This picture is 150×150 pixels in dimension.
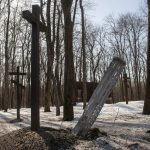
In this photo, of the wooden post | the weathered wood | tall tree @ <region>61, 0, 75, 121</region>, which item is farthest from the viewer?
tall tree @ <region>61, 0, 75, 121</region>

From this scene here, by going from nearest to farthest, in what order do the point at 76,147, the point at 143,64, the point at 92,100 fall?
the point at 76,147 < the point at 92,100 < the point at 143,64

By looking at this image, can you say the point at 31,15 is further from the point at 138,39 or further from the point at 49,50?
the point at 138,39

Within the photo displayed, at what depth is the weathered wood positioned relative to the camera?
8023mm

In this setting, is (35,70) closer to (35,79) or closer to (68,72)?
(35,79)

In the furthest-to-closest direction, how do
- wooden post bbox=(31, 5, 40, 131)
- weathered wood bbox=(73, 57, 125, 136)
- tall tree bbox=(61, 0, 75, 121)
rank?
tall tree bbox=(61, 0, 75, 121) → wooden post bbox=(31, 5, 40, 131) → weathered wood bbox=(73, 57, 125, 136)

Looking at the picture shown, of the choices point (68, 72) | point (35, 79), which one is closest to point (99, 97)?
point (35, 79)

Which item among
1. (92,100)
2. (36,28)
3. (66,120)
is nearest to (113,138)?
(92,100)

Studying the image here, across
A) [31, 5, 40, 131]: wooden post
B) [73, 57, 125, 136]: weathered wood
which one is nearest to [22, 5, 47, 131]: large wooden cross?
[31, 5, 40, 131]: wooden post

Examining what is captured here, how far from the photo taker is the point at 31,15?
8.73 meters

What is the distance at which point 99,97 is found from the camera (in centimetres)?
823

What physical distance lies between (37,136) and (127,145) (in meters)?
1.90

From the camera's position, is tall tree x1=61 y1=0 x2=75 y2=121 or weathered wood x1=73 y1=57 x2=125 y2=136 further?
tall tree x1=61 y1=0 x2=75 y2=121

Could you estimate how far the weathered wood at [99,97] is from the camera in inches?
316

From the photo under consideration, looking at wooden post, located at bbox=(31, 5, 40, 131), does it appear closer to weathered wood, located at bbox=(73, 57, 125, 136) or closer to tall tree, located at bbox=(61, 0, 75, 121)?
weathered wood, located at bbox=(73, 57, 125, 136)
